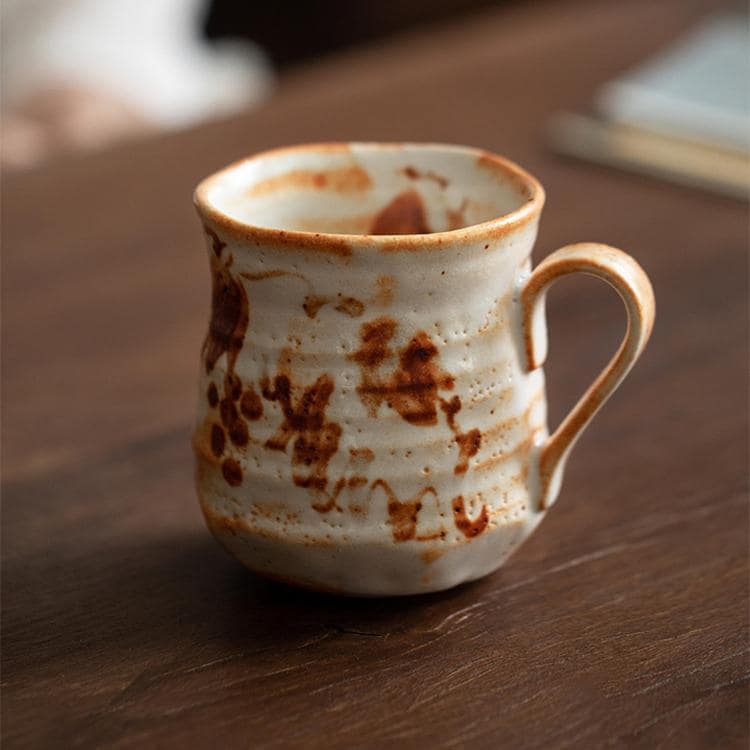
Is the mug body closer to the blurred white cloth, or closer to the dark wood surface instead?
the dark wood surface

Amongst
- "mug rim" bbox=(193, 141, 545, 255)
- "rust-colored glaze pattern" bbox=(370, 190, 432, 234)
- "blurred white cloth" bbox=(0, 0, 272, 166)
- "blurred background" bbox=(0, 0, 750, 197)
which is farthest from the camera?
"blurred white cloth" bbox=(0, 0, 272, 166)

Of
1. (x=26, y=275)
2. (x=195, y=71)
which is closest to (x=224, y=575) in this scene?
(x=26, y=275)

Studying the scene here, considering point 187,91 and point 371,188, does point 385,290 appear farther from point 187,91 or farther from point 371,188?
point 187,91

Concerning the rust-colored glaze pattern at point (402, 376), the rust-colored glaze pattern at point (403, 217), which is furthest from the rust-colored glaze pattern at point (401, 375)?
the rust-colored glaze pattern at point (403, 217)

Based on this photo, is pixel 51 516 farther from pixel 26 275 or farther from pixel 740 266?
pixel 740 266

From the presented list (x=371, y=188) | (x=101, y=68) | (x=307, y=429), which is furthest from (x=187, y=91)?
(x=307, y=429)

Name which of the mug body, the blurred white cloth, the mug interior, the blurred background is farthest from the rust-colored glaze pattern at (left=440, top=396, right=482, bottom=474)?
the blurred white cloth

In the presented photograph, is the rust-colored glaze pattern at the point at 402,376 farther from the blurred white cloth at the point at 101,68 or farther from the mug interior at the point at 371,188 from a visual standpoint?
the blurred white cloth at the point at 101,68
